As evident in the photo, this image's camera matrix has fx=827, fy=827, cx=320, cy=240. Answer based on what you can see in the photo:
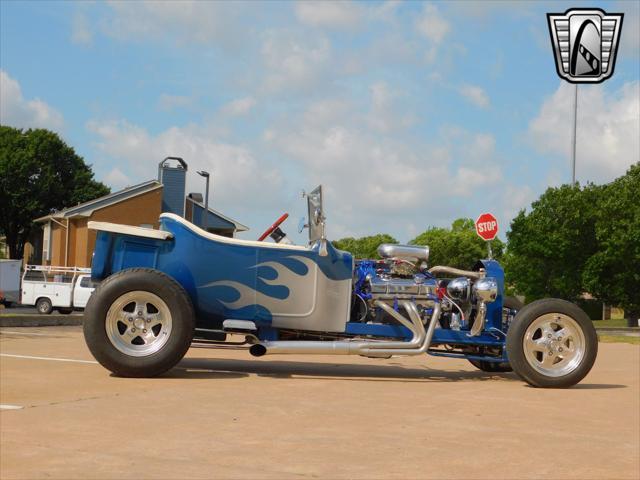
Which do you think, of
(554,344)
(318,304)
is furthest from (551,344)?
(318,304)

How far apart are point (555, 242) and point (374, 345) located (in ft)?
123

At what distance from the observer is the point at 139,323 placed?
26.5 ft

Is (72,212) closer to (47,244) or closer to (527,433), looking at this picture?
(47,244)

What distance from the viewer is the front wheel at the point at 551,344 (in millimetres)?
8320

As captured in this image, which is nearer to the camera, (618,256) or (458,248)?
(618,256)

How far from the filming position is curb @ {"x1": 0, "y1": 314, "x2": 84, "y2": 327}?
18859 millimetres

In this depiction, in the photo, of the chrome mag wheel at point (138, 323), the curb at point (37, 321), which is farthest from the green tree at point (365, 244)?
the chrome mag wheel at point (138, 323)

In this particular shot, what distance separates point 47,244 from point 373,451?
51.1 metres

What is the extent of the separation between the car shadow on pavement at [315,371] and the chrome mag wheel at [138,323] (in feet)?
1.49

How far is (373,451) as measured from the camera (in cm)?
482

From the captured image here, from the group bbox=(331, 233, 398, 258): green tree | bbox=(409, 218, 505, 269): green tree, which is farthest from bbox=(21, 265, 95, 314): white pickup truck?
bbox=(331, 233, 398, 258): green tree

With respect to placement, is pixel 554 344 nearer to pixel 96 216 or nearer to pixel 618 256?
pixel 618 256

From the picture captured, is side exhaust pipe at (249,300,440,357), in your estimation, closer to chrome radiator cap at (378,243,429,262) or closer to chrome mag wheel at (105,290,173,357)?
chrome radiator cap at (378,243,429,262)

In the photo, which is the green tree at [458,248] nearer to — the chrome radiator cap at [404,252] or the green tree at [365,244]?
the green tree at [365,244]
